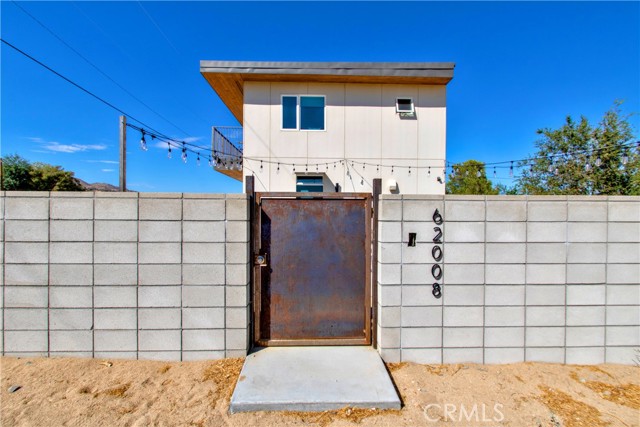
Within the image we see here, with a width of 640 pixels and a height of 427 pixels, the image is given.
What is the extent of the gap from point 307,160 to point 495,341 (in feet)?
18.2

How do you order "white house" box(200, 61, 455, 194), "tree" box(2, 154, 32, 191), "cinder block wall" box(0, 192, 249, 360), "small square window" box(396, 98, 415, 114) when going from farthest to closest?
1. "tree" box(2, 154, 32, 191)
2. "small square window" box(396, 98, 415, 114)
3. "white house" box(200, 61, 455, 194)
4. "cinder block wall" box(0, 192, 249, 360)

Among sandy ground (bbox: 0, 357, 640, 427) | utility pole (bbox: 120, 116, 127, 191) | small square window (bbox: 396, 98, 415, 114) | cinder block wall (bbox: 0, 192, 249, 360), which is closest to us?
sandy ground (bbox: 0, 357, 640, 427)

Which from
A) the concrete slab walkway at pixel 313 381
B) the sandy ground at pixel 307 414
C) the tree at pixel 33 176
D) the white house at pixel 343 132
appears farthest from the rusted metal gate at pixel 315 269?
the tree at pixel 33 176

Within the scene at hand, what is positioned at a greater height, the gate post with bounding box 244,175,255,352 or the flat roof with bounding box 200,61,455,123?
the flat roof with bounding box 200,61,455,123

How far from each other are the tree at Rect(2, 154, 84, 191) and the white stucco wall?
13.1 metres

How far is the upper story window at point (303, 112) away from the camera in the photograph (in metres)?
6.95

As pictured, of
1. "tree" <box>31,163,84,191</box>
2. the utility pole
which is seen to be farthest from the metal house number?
"tree" <box>31,163,84,191</box>

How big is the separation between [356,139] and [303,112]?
5.19 ft

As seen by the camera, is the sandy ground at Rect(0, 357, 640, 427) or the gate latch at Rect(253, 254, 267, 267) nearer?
the sandy ground at Rect(0, 357, 640, 427)

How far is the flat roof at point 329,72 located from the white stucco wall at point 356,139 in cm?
22

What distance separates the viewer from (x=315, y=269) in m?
2.76

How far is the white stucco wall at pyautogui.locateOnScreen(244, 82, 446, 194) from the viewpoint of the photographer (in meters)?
6.92

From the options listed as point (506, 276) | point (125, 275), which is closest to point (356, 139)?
point (506, 276)

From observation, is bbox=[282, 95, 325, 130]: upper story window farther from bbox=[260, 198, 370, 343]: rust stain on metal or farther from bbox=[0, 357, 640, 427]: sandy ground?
bbox=[0, 357, 640, 427]: sandy ground
